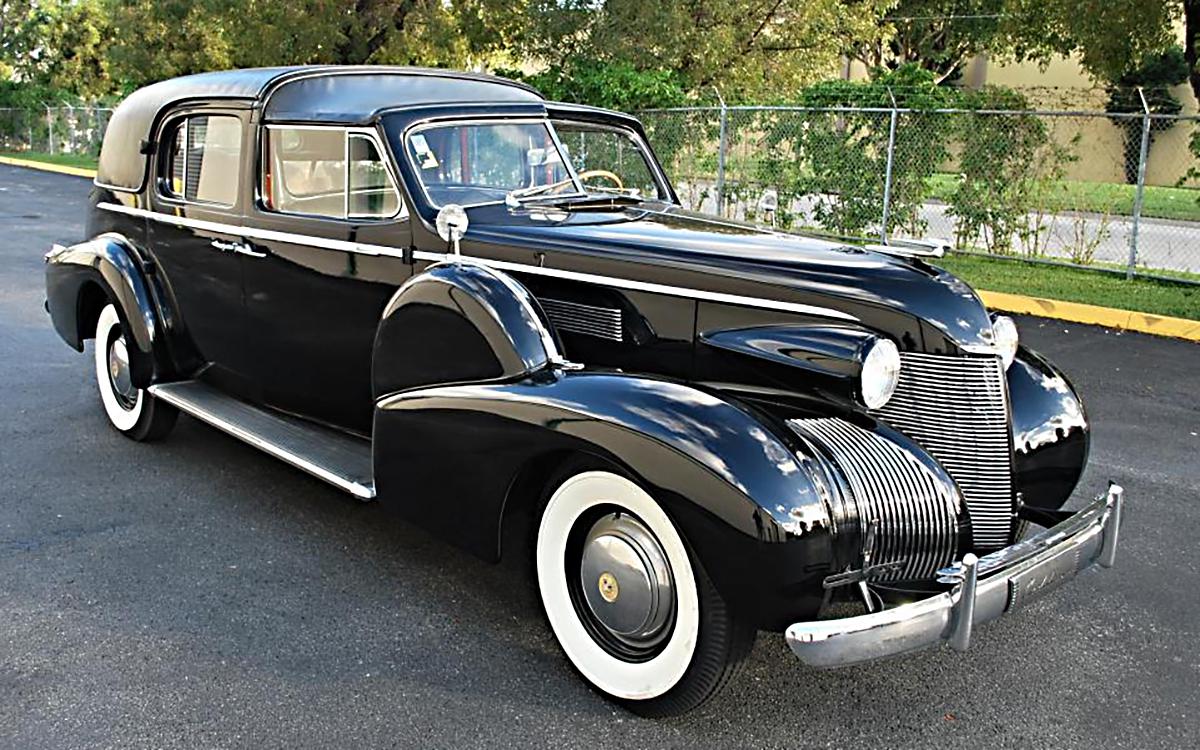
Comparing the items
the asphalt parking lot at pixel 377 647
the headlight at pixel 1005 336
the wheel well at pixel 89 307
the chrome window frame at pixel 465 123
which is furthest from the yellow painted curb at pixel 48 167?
the headlight at pixel 1005 336

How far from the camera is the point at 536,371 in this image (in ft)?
11.6

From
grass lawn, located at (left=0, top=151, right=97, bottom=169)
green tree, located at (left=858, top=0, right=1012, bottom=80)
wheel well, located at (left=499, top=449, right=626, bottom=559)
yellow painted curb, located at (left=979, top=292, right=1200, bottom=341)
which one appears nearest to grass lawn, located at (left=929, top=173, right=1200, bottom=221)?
yellow painted curb, located at (left=979, top=292, right=1200, bottom=341)

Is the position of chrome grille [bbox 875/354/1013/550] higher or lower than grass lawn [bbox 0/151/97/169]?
lower

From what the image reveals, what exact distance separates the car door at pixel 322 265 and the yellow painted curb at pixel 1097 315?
250 inches

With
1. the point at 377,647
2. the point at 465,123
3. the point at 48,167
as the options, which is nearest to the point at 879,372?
the point at 377,647

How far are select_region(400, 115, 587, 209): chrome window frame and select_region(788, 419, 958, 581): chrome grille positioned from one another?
1.88m

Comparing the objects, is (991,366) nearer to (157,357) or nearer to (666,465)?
(666,465)

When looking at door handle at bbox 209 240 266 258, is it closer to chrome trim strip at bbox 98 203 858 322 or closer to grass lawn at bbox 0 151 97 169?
chrome trim strip at bbox 98 203 858 322

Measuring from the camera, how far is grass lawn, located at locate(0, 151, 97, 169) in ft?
99.0

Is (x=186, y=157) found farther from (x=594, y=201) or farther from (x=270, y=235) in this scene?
(x=594, y=201)

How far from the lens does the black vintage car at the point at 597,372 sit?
2965 mm

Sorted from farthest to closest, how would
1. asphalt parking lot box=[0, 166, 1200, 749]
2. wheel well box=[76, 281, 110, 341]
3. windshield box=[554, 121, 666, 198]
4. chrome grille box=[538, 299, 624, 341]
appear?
wheel well box=[76, 281, 110, 341] < windshield box=[554, 121, 666, 198] < chrome grille box=[538, 299, 624, 341] < asphalt parking lot box=[0, 166, 1200, 749]

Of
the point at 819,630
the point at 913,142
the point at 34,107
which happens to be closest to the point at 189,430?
the point at 819,630

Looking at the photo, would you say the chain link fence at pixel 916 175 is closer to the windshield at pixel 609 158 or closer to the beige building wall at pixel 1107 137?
the windshield at pixel 609 158
